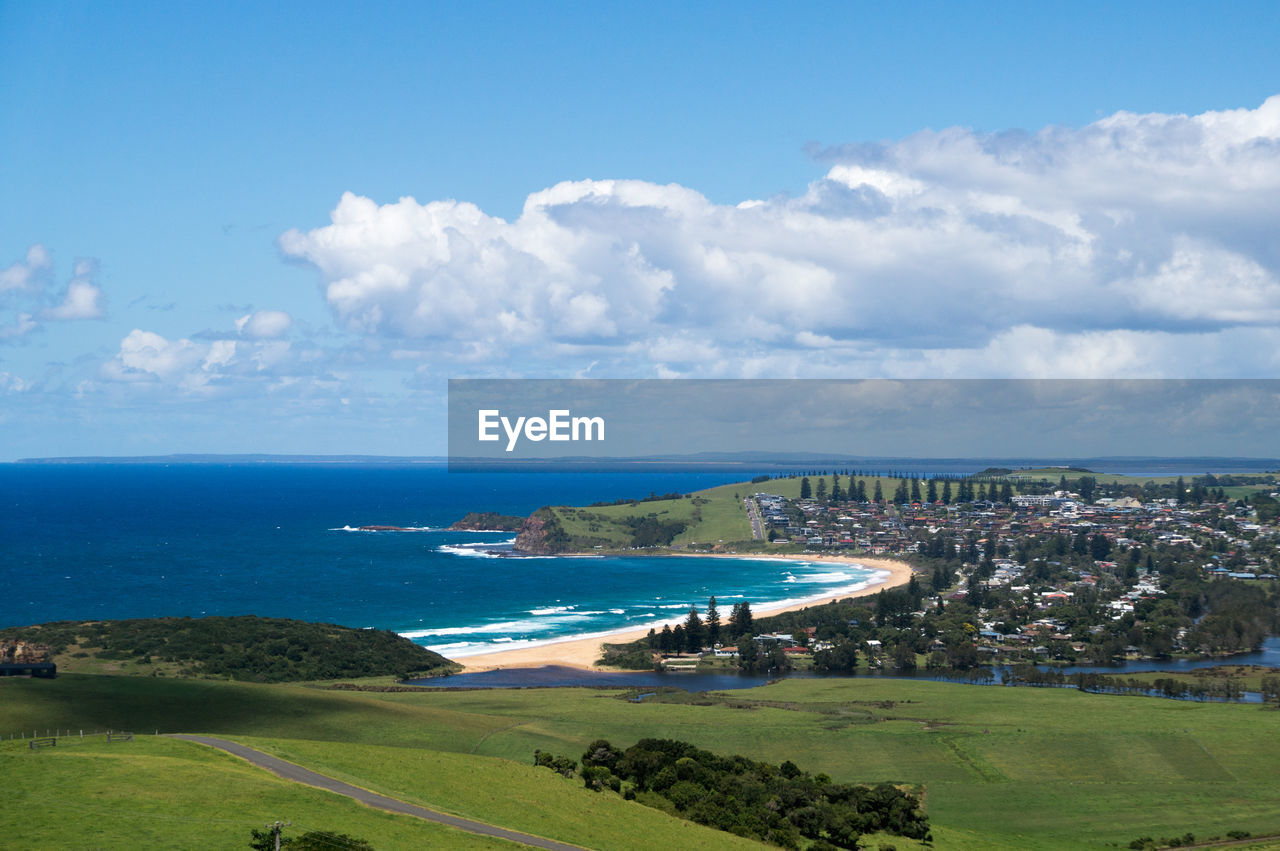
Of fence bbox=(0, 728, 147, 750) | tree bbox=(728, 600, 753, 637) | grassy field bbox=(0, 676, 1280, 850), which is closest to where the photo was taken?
fence bbox=(0, 728, 147, 750)

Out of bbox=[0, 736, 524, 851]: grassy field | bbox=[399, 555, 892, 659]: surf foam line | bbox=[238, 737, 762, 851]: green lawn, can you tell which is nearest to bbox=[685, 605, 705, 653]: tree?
bbox=[399, 555, 892, 659]: surf foam line

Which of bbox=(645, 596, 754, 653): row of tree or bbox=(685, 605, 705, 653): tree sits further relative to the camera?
bbox=(685, 605, 705, 653): tree

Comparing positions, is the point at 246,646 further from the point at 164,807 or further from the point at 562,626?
the point at 164,807

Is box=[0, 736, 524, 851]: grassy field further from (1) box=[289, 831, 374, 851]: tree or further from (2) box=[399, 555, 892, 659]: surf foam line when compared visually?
(2) box=[399, 555, 892, 659]: surf foam line

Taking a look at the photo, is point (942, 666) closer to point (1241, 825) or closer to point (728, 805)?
point (1241, 825)

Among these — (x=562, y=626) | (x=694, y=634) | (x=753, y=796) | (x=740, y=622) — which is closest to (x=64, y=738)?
(x=753, y=796)

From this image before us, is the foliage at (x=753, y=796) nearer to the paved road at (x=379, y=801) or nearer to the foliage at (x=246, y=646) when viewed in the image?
the paved road at (x=379, y=801)

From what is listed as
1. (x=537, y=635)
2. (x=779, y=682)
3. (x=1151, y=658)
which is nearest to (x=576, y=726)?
(x=779, y=682)
